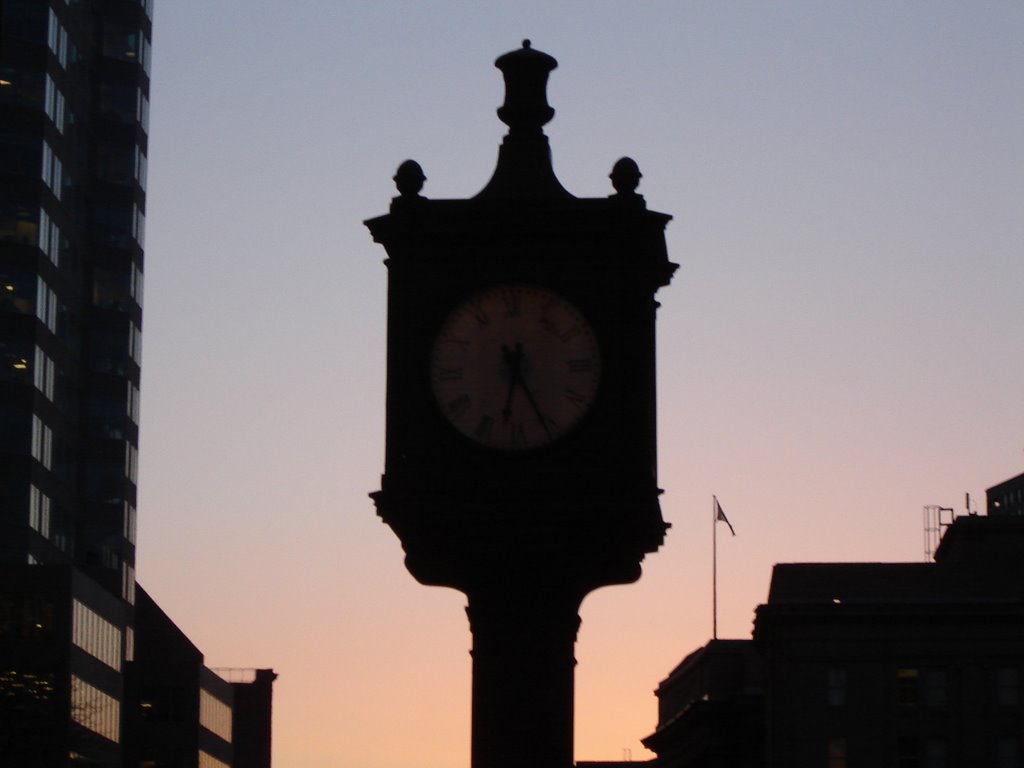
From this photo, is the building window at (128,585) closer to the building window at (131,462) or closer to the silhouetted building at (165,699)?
the silhouetted building at (165,699)

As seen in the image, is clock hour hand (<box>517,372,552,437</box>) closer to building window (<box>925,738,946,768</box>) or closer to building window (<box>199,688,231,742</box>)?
building window (<box>925,738,946,768</box>)

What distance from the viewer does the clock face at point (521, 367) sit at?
14602mm

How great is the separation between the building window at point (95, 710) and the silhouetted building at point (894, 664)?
2444 centimetres

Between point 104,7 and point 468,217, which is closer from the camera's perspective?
point 468,217

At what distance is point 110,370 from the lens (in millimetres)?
119625

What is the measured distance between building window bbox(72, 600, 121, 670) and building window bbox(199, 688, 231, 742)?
61.5ft

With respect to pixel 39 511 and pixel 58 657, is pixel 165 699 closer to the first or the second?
pixel 39 511

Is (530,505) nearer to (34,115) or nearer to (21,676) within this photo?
(21,676)

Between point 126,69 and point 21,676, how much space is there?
165 ft

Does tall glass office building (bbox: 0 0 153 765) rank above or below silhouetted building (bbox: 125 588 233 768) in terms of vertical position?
above

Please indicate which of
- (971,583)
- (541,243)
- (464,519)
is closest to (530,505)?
(464,519)

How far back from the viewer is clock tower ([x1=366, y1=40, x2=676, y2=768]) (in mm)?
14570

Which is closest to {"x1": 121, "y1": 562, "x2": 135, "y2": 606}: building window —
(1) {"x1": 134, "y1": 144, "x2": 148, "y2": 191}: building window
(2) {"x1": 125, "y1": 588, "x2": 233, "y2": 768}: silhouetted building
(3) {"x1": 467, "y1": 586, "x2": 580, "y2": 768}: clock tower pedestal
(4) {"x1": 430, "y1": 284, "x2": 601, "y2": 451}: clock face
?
(2) {"x1": 125, "y1": 588, "x2": 233, "y2": 768}: silhouetted building

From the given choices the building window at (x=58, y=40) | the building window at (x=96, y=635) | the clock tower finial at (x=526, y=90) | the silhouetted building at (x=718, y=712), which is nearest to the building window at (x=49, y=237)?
the building window at (x=58, y=40)
